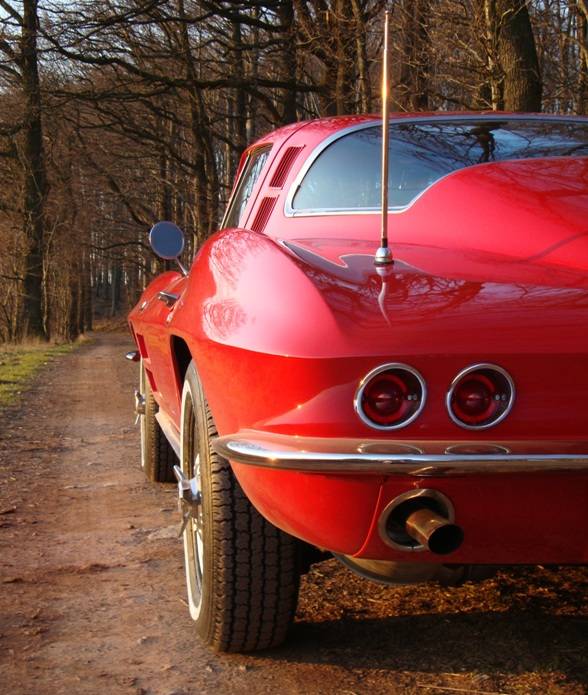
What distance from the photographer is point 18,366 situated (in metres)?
15.3

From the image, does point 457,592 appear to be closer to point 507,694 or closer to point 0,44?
point 507,694

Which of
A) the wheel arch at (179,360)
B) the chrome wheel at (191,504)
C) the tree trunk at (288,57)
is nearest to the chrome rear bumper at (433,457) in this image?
the chrome wheel at (191,504)

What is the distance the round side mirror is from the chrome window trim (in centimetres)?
101

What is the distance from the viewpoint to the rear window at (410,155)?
10.4 ft

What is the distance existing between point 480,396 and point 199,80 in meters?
15.3

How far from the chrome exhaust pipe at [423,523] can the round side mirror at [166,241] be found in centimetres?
231

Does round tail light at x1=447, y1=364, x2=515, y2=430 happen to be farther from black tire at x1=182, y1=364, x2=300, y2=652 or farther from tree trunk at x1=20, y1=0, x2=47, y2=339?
tree trunk at x1=20, y1=0, x2=47, y2=339

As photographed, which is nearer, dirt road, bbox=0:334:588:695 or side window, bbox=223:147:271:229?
dirt road, bbox=0:334:588:695

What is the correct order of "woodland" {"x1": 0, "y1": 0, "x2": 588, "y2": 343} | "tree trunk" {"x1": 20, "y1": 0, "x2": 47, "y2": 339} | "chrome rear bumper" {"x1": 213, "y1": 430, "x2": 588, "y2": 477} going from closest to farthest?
"chrome rear bumper" {"x1": 213, "y1": 430, "x2": 588, "y2": 477}
"woodland" {"x1": 0, "y1": 0, "x2": 588, "y2": 343}
"tree trunk" {"x1": 20, "y1": 0, "x2": 47, "y2": 339}

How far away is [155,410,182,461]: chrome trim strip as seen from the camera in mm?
3421

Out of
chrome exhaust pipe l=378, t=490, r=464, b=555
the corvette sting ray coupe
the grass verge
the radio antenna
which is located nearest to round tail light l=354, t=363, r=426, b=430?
the corvette sting ray coupe

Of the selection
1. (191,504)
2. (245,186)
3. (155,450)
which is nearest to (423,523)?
(191,504)

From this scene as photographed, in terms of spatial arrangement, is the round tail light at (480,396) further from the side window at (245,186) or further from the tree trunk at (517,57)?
the tree trunk at (517,57)

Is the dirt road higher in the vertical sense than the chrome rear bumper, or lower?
lower
